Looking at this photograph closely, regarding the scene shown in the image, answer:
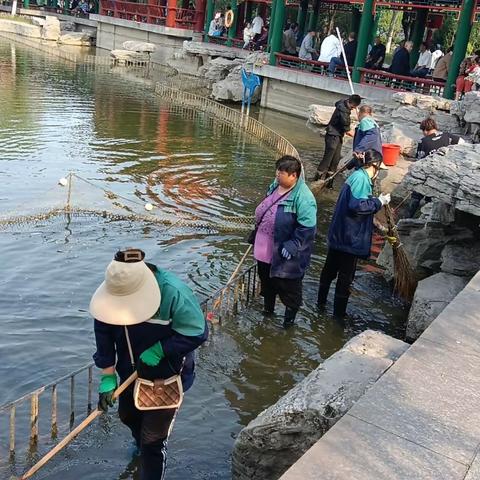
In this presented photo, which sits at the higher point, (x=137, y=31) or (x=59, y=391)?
(x=137, y=31)

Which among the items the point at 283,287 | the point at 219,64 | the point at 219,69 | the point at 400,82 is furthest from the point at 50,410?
the point at 219,64

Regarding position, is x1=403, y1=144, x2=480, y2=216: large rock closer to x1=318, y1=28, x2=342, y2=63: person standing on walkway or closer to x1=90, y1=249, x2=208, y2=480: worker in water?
x1=90, y1=249, x2=208, y2=480: worker in water

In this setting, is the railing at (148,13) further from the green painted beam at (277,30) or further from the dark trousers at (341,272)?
the dark trousers at (341,272)

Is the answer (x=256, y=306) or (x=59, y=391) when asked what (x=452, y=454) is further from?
(x=256, y=306)

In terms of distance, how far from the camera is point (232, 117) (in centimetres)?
2014

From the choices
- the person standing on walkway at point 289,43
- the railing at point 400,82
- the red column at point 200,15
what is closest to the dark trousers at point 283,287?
the railing at point 400,82

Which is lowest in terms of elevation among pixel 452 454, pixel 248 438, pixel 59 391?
pixel 59 391

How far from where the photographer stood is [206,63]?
3044cm

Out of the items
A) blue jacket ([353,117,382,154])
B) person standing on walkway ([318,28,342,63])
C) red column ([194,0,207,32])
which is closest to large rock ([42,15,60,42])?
red column ([194,0,207,32])

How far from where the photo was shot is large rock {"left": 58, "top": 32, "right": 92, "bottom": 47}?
43.0m

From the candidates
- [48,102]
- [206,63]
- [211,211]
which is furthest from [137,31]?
[211,211]

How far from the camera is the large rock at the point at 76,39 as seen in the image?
43000 mm

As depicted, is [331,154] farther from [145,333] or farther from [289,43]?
[289,43]

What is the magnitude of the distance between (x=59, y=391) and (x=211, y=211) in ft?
19.6
